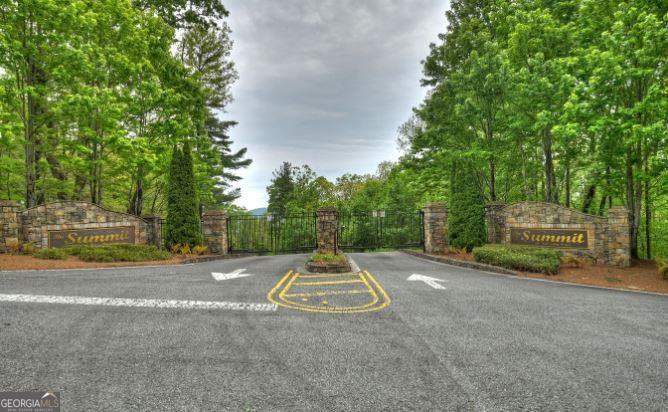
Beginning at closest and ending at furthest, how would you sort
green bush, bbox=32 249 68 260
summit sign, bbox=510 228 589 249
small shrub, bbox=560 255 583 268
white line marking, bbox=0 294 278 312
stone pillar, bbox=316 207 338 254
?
white line marking, bbox=0 294 278 312, green bush, bbox=32 249 68 260, small shrub, bbox=560 255 583 268, summit sign, bbox=510 228 589 249, stone pillar, bbox=316 207 338 254

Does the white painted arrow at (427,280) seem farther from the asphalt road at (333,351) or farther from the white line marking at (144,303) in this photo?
the white line marking at (144,303)

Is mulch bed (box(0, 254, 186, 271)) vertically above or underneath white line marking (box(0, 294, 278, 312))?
above

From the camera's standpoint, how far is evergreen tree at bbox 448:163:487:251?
13922 mm

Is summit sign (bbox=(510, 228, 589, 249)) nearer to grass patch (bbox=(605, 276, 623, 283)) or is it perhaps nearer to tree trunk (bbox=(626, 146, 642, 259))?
tree trunk (bbox=(626, 146, 642, 259))

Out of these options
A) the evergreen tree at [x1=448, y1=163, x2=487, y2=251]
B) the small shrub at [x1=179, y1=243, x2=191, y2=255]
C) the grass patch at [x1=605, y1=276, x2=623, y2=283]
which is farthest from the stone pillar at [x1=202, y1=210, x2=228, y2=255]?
the grass patch at [x1=605, y1=276, x2=623, y2=283]

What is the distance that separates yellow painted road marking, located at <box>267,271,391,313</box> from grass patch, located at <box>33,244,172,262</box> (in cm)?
620

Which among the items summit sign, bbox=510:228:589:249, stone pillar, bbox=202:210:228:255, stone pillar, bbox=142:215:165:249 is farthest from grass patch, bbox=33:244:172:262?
summit sign, bbox=510:228:589:249

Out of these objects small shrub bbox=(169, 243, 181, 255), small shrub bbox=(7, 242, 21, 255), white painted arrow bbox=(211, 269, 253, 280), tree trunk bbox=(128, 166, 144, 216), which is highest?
tree trunk bbox=(128, 166, 144, 216)

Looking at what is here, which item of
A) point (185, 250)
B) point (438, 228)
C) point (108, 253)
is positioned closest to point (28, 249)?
point (108, 253)

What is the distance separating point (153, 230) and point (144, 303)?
9838 millimetres

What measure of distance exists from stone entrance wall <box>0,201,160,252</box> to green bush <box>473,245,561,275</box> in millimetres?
14982

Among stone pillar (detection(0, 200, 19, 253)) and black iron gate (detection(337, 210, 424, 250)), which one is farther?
black iron gate (detection(337, 210, 424, 250))

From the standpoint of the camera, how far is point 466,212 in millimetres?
14062

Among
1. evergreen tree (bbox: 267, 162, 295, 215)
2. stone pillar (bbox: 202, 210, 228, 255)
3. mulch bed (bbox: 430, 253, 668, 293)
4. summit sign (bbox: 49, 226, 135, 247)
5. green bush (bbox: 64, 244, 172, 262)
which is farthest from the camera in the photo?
evergreen tree (bbox: 267, 162, 295, 215)
